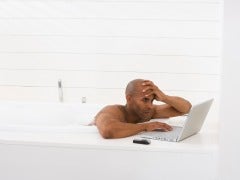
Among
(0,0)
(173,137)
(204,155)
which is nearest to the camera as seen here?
(204,155)

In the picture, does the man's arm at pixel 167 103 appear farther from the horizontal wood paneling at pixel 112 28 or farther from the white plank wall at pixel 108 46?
the horizontal wood paneling at pixel 112 28

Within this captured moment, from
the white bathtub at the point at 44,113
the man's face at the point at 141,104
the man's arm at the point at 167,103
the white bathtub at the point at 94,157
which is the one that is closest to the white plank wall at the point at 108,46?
the white bathtub at the point at 44,113

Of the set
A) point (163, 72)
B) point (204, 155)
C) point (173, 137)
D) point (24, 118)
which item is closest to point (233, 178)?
point (204, 155)

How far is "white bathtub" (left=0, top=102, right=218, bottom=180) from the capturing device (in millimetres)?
1993

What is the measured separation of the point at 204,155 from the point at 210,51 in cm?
164

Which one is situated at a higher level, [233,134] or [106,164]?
[233,134]

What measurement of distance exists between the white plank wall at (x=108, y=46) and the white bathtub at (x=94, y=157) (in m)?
1.31

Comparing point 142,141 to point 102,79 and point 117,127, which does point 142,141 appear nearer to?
point 117,127

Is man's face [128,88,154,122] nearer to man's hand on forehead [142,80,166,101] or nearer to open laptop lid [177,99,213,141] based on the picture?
man's hand on forehead [142,80,166,101]

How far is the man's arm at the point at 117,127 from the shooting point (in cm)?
214

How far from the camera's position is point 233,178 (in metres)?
1.62

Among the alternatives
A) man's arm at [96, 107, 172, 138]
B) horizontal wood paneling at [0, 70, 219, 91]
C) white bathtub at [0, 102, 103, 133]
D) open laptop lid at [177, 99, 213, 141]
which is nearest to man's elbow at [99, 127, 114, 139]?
man's arm at [96, 107, 172, 138]

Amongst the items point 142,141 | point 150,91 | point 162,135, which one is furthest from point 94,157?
point 150,91

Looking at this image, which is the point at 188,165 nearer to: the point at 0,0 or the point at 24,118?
the point at 24,118
